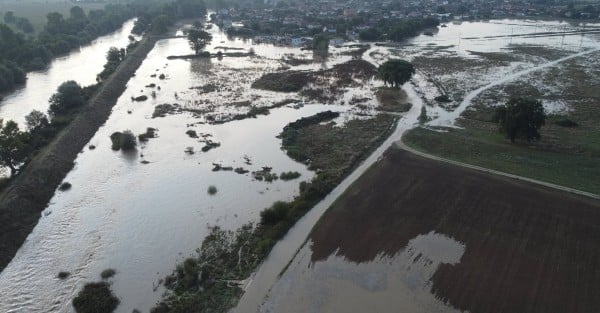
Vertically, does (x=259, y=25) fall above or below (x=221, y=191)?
above

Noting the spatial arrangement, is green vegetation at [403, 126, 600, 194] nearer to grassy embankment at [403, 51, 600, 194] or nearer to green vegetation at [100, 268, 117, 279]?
grassy embankment at [403, 51, 600, 194]

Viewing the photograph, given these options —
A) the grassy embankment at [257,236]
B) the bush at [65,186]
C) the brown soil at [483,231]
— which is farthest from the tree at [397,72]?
the bush at [65,186]

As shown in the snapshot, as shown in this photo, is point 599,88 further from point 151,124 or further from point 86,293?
point 86,293

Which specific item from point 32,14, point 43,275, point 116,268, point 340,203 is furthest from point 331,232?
point 32,14

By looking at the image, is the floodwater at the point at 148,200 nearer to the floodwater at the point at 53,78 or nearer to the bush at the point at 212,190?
the bush at the point at 212,190

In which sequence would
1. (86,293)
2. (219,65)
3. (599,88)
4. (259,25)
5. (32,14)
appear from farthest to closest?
1. (32,14)
2. (259,25)
3. (219,65)
4. (599,88)
5. (86,293)
